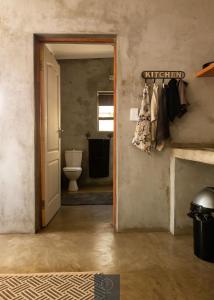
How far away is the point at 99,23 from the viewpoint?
3.10m

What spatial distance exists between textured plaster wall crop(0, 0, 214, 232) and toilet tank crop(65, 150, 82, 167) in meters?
2.72

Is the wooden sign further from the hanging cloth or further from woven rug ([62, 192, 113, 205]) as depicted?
woven rug ([62, 192, 113, 205])

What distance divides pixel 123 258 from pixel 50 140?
5.92 ft

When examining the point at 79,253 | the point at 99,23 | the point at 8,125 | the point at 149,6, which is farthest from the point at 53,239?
the point at 149,6

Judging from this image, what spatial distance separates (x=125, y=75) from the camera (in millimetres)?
3131

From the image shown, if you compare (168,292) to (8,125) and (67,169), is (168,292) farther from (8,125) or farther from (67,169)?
(67,169)

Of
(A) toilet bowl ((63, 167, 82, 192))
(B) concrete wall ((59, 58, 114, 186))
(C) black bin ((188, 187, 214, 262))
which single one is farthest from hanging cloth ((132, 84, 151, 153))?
(B) concrete wall ((59, 58, 114, 186))

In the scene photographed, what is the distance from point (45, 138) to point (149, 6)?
1.91 m

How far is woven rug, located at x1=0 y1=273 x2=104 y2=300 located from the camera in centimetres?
186

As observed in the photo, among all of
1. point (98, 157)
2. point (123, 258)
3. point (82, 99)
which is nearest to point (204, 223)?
point (123, 258)

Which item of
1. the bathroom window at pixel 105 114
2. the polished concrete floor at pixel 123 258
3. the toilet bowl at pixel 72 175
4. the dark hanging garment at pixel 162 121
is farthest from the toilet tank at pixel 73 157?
the dark hanging garment at pixel 162 121

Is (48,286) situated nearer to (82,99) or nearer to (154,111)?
(154,111)

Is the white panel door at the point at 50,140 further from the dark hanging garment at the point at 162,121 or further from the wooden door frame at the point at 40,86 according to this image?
the dark hanging garment at the point at 162,121

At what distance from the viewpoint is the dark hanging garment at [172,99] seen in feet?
9.94
